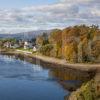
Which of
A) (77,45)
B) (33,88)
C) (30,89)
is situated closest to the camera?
(30,89)

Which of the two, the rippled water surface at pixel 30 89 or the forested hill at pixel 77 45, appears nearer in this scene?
the rippled water surface at pixel 30 89

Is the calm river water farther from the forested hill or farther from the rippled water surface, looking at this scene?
the forested hill

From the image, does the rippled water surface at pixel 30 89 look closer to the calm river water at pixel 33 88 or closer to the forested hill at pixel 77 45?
the calm river water at pixel 33 88

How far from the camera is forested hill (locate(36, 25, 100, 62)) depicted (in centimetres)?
9425

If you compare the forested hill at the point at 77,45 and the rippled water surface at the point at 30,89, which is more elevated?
the forested hill at the point at 77,45

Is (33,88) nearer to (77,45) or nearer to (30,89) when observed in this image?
(30,89)

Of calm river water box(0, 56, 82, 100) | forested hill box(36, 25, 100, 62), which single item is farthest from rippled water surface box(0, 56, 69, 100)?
forested hill box(36, 25, 100, 62)

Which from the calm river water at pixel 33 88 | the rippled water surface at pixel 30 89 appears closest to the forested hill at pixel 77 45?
the calm river water at pixel 33 88

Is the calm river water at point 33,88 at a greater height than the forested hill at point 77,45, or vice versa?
the forested hill at point 77,45

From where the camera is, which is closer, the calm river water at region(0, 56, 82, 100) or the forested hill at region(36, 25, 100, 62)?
the calm river water at region(0, 56, 82, 100)

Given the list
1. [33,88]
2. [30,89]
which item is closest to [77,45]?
[33,88]

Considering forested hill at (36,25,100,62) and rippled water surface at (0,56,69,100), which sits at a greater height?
forested hill at (36,25,100,62)

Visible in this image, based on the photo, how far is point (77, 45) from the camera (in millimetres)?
97000

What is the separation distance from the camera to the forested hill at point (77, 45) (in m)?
94.2
